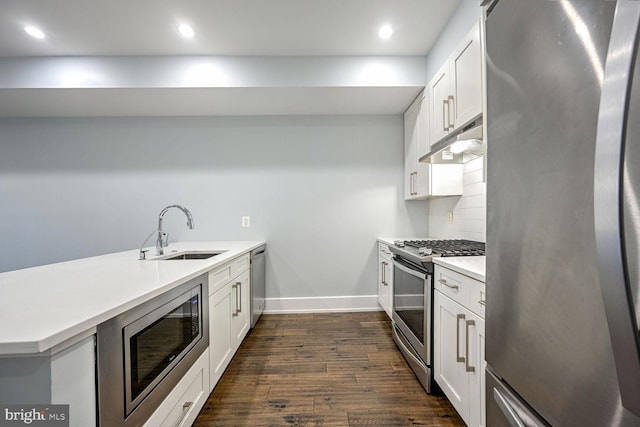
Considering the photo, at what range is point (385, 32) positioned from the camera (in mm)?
2164

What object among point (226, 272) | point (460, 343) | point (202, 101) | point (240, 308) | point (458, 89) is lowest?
point (240, 308)

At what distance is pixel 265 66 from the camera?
245cm

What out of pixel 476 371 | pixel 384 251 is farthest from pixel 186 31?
pixel 476 371

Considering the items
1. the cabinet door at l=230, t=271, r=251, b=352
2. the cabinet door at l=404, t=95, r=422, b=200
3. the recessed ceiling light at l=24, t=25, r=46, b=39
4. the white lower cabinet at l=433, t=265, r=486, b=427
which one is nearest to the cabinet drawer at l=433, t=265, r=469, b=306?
the white lower cabinet at l=433, t=265, r=486, b=427

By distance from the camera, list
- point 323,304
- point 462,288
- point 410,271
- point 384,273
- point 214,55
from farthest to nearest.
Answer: point 323,304, point 384,273, point 214,55, point 410,271, point 462,288

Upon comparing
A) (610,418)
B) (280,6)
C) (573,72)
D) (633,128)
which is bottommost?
(610,418)

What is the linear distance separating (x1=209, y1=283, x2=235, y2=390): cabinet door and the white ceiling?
6.82 ft

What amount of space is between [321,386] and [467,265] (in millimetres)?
1243

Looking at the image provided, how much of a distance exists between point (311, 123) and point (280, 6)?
127cm

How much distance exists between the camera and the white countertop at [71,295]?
62 centimetres

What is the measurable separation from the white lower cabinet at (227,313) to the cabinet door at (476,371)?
4.70ft

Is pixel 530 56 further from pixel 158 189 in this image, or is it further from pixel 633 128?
pixel 158 189

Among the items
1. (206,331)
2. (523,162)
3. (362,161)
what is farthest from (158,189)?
(523,162)

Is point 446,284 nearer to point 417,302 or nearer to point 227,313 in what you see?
point 417,302
